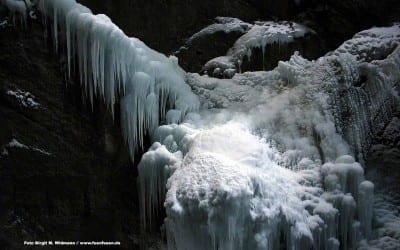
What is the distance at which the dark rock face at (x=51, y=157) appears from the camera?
6.35 m

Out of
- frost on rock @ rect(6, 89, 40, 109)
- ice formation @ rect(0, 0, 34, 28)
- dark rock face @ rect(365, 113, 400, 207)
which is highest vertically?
ice formation @ rect(0, 0, 34, 28)

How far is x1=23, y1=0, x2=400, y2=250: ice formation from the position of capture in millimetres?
5598

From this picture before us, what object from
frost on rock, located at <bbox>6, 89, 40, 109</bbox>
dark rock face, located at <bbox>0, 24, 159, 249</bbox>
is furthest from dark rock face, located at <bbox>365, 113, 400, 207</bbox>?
frost on rock, located at <bbox>6, 89, 40, 109</bbox>

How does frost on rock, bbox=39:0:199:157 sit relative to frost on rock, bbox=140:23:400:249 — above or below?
above

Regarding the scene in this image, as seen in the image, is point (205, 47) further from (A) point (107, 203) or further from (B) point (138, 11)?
(A) point (107, 203)

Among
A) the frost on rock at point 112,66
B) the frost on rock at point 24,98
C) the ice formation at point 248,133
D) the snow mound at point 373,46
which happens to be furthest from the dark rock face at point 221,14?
the frost on rock at point 24,98

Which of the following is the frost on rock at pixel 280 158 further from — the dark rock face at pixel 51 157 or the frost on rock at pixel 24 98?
the frost on rock at pixel 24 98

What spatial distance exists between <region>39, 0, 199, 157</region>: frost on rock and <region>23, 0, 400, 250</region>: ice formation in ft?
0.04

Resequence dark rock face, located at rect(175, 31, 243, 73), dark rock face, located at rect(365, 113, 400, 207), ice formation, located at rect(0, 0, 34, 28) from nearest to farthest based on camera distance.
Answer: ice formation, located at rect(0, 0, 34, 28) < dark rock face, located at rect(365, 113, 400, 207) < dark rock face, located at rect(175, 31, 243, 73)

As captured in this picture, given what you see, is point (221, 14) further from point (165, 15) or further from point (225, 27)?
point (165, 15)

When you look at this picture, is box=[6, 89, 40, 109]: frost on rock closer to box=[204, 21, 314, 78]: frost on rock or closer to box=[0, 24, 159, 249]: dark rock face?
box=[0, 24, 159, 249]: dark rock face

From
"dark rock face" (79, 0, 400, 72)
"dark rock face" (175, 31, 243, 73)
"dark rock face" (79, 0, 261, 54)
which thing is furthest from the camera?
"dark rock face" (175, 31, 243, 73)

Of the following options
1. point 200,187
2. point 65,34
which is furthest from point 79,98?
point 200,187

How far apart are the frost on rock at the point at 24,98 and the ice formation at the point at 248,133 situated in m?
0.66
